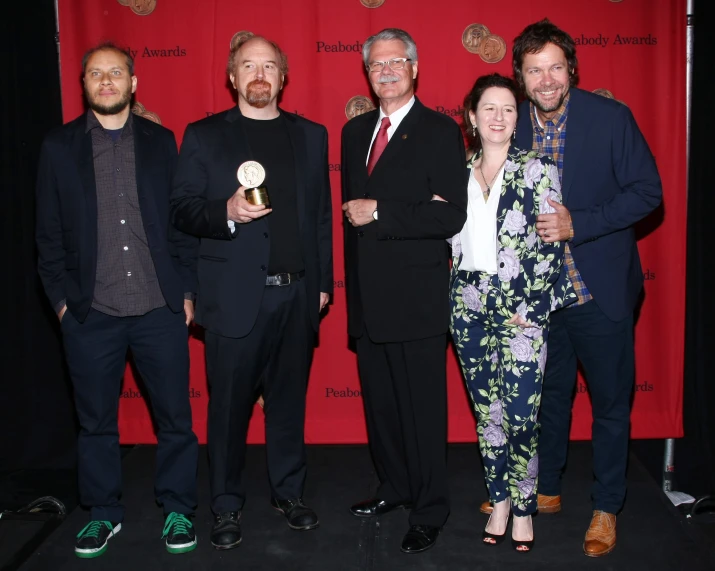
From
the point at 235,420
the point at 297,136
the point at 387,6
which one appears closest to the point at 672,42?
the point at 387,6

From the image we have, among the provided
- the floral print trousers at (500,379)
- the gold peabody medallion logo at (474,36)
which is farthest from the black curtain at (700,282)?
the floral print trousers at (500,379)

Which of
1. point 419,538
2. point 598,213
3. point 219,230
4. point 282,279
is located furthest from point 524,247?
point 419,538

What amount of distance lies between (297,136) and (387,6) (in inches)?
49.2

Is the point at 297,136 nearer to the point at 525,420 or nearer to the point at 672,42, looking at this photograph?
the point at 525,420

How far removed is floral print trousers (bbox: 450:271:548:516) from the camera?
296cm

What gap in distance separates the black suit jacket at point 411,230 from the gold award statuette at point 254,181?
0.46 meters

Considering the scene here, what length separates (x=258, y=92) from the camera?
10.2 ft

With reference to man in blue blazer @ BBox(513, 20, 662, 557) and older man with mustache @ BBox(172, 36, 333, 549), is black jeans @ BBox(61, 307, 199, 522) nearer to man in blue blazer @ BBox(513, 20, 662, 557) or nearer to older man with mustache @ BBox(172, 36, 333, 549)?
older man with mustache @ BBox(172, 36, 333, 549)

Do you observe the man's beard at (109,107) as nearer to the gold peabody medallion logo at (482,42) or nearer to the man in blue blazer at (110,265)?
the man in blue blazer at (110,265)

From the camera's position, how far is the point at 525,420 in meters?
3.01

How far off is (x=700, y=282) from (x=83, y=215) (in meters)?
3.11

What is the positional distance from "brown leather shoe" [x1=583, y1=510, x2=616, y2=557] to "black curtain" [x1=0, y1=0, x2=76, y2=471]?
2.86 meters

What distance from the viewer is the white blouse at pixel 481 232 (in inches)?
116

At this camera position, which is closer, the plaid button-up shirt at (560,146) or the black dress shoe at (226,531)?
the plaid button-up shirt at (560,146)
